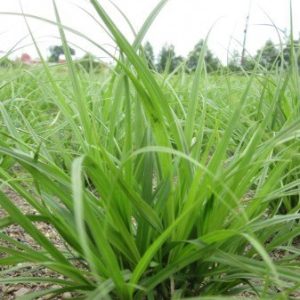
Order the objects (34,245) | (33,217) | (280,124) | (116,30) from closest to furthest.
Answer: (116,30) → (33,217) → (34,245) → (280,124)

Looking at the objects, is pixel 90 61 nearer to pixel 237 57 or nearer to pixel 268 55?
pixel 237 57

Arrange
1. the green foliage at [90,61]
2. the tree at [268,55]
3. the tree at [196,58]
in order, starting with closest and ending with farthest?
the green foliage at [90,61]
the tree at [196,58]
the tree at [268,55]

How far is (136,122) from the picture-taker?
31.4 inches

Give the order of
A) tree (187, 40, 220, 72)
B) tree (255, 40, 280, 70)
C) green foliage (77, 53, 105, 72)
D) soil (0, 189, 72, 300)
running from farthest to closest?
1. tree (255, 40, 280, 70)
2. tree (187, 40, 220, 72)
3. soil (0, 189, 72, 300)
4. green foliage (77, 53, 105, 72)

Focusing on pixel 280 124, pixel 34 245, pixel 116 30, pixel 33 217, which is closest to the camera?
pixel 116 30

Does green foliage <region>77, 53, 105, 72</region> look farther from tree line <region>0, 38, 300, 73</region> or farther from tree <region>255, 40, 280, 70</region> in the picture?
tree <region>255, 40, 280, 70</region>

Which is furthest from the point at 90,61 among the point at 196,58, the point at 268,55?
the point at 196,58

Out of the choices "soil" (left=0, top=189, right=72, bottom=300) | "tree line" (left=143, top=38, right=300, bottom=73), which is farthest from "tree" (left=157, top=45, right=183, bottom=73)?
"soil" (left=0, top=189, right=72, bottom=300)

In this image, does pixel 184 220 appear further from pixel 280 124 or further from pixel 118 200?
pixel 280 124

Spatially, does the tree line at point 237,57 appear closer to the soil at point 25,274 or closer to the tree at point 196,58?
the tree at point 196,58

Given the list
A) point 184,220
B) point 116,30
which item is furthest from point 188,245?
point 116,30

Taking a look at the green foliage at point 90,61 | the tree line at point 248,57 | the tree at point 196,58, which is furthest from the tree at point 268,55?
the green foliage at point 90,61

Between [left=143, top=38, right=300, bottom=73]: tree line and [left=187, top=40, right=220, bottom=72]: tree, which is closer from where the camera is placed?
[left=143, top=38, right=300, bottom=73]: tree line

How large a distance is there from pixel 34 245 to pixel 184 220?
1.93 ft
